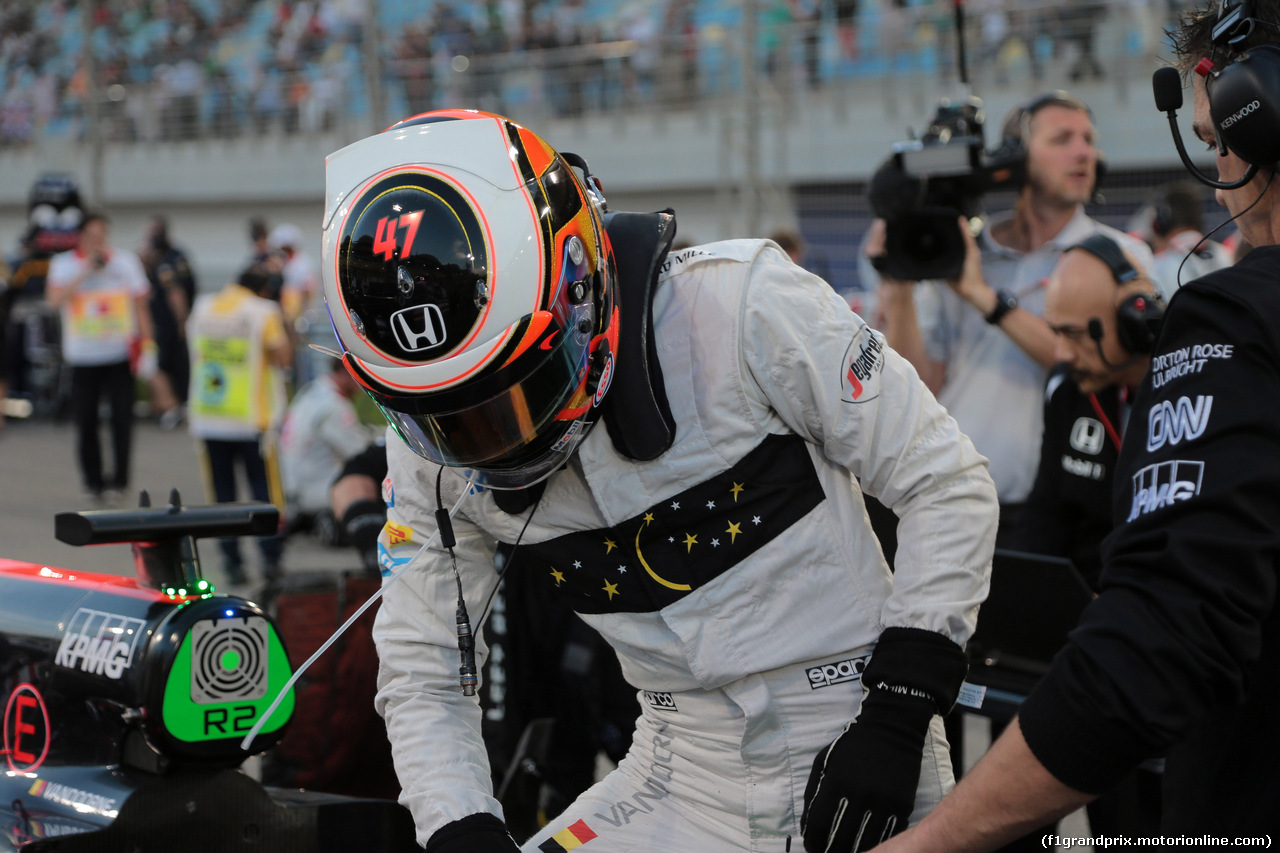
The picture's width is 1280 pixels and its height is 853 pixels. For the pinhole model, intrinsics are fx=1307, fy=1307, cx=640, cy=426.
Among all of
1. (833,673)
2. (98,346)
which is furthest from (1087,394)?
(98,346)

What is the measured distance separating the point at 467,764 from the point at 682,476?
0.53m

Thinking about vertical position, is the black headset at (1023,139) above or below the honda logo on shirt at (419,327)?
above

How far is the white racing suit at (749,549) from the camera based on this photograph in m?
1.73

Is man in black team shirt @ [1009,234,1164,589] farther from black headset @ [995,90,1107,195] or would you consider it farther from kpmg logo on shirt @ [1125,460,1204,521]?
kpmg logo on shirt @ [1125,460,1204,521]

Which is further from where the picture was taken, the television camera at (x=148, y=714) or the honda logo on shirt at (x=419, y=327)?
A: the television camera at (x=148, y=714)

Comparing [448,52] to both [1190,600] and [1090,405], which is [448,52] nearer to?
[1090,405]

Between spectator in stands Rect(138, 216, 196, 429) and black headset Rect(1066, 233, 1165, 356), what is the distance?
400 inches

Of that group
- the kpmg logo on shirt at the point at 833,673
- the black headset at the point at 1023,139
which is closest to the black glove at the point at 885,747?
the kpmg logo on shirt at the point at 833,673

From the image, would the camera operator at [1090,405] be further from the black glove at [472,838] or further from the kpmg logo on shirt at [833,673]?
the black glove at [472,838]

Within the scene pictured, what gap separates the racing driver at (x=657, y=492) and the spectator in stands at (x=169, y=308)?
1061 cm

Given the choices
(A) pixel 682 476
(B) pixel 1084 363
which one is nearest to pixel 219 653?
(A) pixel 682 476

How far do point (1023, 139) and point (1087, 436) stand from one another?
119 cm

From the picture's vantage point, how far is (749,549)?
5.96 feet

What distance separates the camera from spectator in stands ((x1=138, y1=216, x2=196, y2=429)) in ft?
38.8
